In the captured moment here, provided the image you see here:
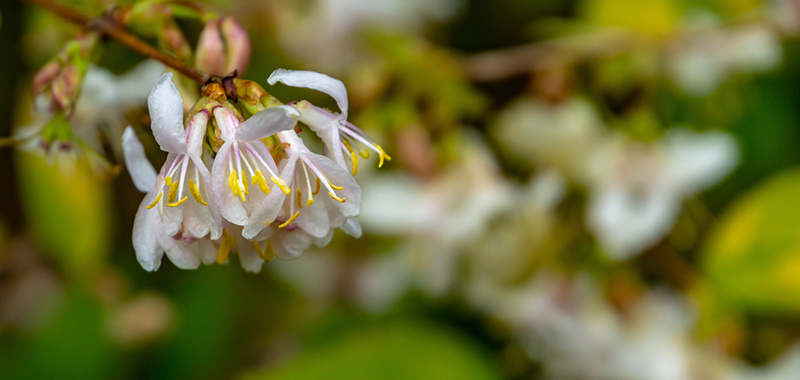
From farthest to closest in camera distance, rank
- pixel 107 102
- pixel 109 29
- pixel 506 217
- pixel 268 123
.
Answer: pixel 506 217, pixel 107 102, pixel 109 29, pixel 268 123

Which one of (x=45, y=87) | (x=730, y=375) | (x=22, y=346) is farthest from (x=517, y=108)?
(x=22, y=346)

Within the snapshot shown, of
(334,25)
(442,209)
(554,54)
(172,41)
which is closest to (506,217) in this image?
(442,209)

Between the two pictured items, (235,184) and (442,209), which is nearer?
(235,184)

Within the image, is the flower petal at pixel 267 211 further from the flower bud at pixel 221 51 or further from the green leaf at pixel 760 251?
the green leaf at pixel 760 251

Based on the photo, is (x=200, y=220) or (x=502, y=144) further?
(x=502, y=144)

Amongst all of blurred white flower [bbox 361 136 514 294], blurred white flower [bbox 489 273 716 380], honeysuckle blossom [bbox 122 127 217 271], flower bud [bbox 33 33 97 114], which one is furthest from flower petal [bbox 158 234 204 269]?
blurred white flower [bbox 489 273 716 380]

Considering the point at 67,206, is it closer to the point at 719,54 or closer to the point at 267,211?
the point at 267,211

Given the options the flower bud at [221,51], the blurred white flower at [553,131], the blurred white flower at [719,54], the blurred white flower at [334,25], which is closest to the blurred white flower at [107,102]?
the flower bud at [221,51]

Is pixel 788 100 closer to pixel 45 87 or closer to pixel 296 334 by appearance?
pixel 296 334
